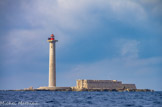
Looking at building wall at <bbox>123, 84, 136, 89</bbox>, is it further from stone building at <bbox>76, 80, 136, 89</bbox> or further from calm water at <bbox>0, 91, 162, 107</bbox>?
calm water at <bbox>0, 91, 162, 107</bbox>

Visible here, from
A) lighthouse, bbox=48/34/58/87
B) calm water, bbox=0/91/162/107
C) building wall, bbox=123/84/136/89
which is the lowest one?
calm water, bbox=0/91/162/107

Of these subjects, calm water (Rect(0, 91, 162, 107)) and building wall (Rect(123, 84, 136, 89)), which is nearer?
calm water (Rect(0, 91, 162, 107))

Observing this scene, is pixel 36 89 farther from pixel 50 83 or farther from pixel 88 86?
pixel 88 86

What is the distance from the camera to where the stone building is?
116 meters

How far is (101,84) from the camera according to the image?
119 m

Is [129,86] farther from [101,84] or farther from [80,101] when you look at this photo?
[80,101]

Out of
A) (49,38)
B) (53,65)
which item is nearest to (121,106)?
(53,65)

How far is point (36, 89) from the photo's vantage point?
114 m

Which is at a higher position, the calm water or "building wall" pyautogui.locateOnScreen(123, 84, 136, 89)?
"building wall" pyautogui.locateOnScreen(123, 84, 136, 89)

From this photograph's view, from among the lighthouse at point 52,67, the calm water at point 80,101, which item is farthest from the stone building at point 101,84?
the calm water at point 80,101

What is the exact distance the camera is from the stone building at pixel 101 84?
116188mm

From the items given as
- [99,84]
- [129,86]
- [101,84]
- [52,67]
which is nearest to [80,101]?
[52,67]

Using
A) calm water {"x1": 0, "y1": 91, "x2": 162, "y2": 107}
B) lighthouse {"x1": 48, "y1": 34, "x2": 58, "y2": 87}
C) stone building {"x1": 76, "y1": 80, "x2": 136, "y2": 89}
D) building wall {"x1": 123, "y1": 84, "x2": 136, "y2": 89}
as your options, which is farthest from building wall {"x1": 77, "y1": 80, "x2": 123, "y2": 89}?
calm water {"x1": 0, "y1": 91, "x2": 162, "y2": 107}

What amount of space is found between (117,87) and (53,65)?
3152 centimetres
